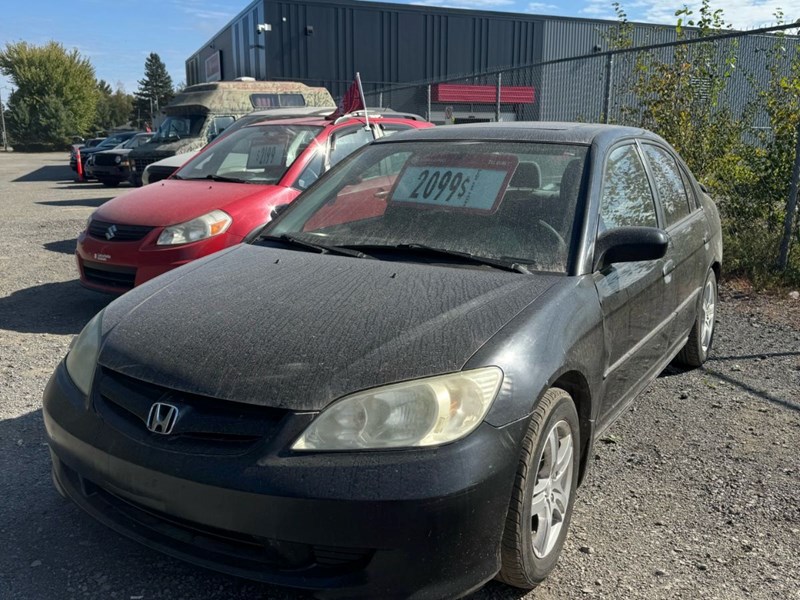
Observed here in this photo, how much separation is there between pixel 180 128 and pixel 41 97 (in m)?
55.6

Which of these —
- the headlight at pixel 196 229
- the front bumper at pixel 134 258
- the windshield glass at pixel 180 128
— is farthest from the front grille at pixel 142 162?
the headlight at pixel 196 229

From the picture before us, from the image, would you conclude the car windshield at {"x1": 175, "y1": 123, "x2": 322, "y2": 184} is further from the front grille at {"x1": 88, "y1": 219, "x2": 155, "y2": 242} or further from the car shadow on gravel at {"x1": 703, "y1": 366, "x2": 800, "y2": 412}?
the car shadow on gravel at {"x1": 703, "y1": 366, "x2": 800, "y2": 412}

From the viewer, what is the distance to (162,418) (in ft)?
7.43

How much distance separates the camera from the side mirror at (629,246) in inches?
115

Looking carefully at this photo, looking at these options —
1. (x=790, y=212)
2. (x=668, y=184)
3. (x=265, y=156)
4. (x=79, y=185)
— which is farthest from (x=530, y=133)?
(x=79, y=185)

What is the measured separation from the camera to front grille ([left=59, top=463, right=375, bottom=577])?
6.87ft

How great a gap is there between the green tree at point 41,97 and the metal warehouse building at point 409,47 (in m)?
33.8

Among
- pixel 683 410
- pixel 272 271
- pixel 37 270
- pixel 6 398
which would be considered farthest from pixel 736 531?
pixel 37 270

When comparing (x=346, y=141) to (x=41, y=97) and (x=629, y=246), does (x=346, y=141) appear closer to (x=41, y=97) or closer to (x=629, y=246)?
(x=629, y=246)

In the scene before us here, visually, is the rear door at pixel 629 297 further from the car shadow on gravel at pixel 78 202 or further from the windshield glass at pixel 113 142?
the windshield glass at pixel 113 142

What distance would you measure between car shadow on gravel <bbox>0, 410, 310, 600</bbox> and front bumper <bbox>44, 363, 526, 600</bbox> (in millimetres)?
295

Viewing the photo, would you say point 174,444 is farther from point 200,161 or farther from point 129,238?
point 200,161

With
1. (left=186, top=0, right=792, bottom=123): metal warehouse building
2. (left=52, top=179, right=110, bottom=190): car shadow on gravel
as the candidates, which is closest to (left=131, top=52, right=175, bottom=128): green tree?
(left=186, top=0, right=792, bottom=123): metal warehouse building

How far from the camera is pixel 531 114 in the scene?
26.9 metres
